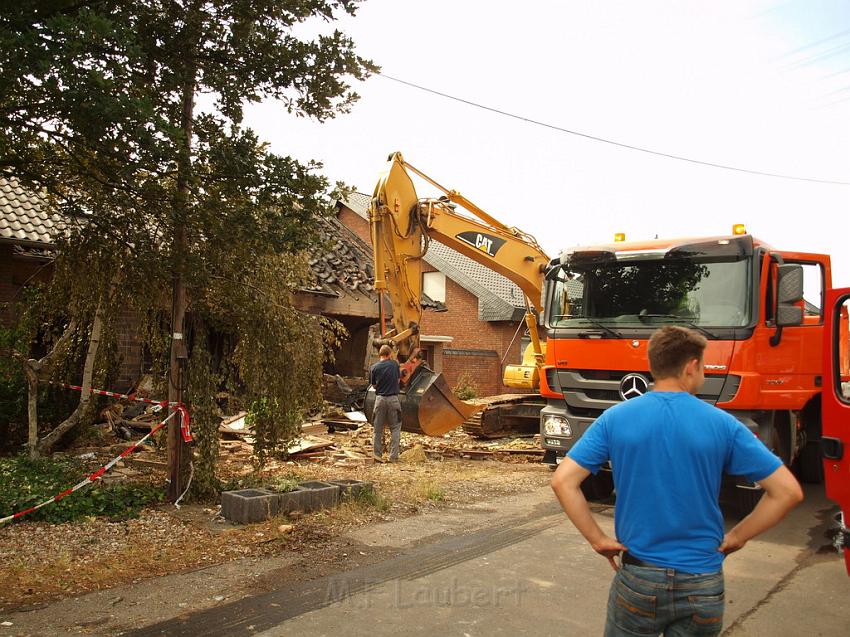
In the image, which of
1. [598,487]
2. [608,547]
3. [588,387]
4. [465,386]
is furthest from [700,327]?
[465,386]

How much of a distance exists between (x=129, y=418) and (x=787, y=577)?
11.3 meters

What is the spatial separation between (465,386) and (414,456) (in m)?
11.5

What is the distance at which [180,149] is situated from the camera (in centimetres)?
559

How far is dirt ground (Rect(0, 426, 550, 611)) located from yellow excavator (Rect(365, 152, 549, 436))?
5.04 ft

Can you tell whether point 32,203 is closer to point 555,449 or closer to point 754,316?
point 555,449

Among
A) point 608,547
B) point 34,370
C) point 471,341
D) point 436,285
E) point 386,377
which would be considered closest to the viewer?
point 608,547

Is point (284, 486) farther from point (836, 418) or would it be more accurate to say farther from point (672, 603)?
point (672, 603)

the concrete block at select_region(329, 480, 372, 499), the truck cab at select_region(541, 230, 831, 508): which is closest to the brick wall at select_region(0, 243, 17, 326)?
the concrete block at select_region(329, 480, 372, 499)

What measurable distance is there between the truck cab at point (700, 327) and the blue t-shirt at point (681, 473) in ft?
15.4

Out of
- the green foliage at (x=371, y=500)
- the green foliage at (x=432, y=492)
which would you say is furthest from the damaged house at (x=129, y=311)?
the green foliage at (x=432, y=492)

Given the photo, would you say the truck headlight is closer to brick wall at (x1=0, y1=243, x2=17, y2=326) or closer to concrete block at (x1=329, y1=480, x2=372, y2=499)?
concrete block at (x1=329, y1=480, x2=372, y2=499)

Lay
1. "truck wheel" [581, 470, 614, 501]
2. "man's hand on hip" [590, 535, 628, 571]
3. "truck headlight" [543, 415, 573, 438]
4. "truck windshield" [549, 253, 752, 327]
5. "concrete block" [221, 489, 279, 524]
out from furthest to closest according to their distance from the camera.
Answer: "truck wheel" [581, 470, 614, 501] → "truck headlight" [543, 415, 573, 438] → "truck windshield" [549, 253, 752, 327] → "concrete block" [221, 489, 279, 524] → "man's hand on hip" [590, 535, 628, 571]

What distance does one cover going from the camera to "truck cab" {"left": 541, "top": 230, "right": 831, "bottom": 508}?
24.1 feet

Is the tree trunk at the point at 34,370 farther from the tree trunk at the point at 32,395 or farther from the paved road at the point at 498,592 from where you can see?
the paved road at the point at 498,592
